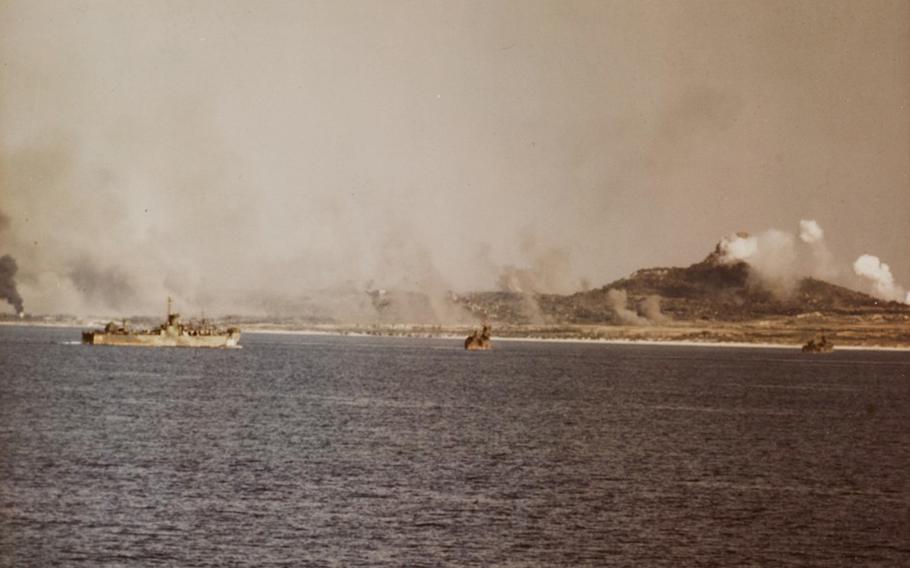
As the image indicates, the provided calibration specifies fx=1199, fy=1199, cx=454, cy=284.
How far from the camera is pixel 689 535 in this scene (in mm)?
66562

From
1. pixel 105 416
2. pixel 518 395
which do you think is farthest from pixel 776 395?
pixel 105 416

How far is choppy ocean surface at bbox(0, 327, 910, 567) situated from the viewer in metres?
62.1

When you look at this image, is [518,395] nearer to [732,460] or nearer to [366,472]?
[732,460]

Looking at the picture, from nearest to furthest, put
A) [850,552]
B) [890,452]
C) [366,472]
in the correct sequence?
[850,552] < [366,472] < [890,452]

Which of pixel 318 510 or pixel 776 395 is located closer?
pixel 318 510

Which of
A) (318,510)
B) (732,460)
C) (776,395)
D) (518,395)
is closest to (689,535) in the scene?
(318,510)

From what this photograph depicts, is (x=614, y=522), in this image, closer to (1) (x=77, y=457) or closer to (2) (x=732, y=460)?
(2) (x=732, y=460)

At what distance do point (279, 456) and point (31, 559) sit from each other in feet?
121

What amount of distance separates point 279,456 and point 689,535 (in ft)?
128

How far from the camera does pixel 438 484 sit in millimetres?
81750

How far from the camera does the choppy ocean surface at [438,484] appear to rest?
62.1m

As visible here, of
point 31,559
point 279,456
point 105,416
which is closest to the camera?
point 31,559

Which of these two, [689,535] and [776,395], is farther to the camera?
[776,395]

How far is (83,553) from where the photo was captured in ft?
195
